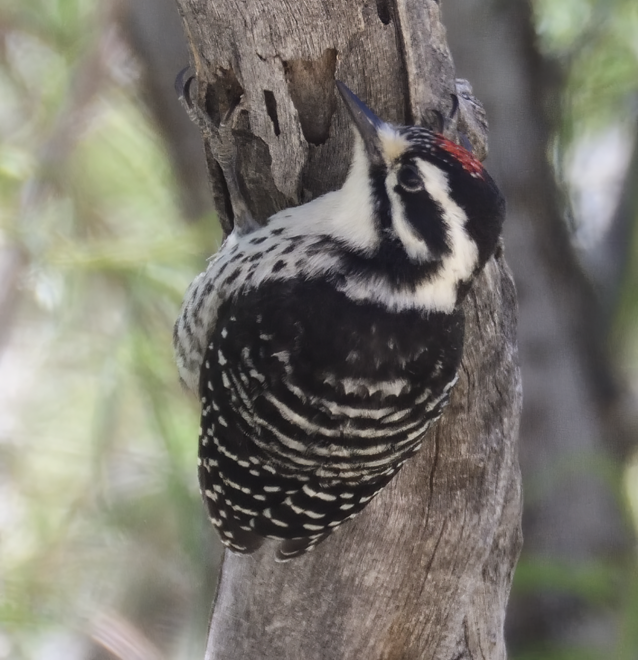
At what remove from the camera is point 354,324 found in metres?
1.01

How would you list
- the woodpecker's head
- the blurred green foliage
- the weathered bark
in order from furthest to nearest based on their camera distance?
the weathered bark, the blurred green foliage, the woodpecker's head

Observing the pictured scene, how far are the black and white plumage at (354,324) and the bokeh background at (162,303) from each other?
790mm

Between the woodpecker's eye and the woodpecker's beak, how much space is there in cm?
4

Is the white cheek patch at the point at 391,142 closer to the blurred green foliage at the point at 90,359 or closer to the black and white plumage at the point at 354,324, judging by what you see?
the black and white plumage at the point at 354,324

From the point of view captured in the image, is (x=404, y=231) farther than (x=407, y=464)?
No

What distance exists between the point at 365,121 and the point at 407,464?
589 mm

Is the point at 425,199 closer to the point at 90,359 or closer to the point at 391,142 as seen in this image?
the point at 391,142

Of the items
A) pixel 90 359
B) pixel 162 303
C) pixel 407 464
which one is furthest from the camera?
pixel 90 359

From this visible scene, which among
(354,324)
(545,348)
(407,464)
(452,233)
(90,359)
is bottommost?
(407,464)

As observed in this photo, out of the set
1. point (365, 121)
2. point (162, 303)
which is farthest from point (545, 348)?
point (365, 121)

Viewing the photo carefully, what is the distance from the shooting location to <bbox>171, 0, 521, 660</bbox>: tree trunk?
3.30 ft

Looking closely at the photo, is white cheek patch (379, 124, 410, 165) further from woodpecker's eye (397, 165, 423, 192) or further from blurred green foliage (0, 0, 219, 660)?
blurred green foliage (0, 0, 219, 660)

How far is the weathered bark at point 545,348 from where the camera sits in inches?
74.7

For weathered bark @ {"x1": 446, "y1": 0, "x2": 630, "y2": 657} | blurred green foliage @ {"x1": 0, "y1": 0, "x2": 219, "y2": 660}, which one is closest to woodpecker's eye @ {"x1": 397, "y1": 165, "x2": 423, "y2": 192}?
blurred green foliage @ {"x1": 0, "y1": 0, "x2": 219, "y2": 660}
